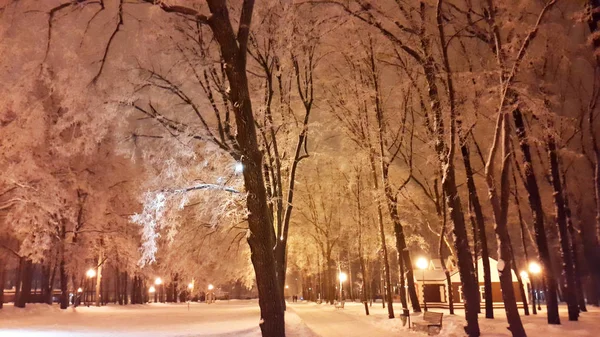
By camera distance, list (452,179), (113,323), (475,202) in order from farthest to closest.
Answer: (113,323), (475,202), (452,179)

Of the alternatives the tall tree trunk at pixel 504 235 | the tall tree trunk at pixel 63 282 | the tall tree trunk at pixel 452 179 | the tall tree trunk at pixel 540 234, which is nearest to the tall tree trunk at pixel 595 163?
the tall tree trunk at pixel 540 234

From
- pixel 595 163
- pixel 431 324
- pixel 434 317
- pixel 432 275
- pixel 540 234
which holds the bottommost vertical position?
pixel 431 324

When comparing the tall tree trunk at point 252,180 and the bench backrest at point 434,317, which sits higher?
the tall tree trunk at point 252,180

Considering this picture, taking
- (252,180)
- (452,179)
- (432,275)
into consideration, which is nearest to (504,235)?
(452,179)

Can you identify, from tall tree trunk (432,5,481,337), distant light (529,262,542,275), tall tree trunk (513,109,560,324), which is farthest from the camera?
distant light (529,262,542,275)

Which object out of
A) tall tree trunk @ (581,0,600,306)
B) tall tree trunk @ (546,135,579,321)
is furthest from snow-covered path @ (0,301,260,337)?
tall tree trunk @ (581,0,600,306)

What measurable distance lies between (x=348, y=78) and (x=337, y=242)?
26.8 metres

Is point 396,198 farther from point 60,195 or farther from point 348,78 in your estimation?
point 60,195

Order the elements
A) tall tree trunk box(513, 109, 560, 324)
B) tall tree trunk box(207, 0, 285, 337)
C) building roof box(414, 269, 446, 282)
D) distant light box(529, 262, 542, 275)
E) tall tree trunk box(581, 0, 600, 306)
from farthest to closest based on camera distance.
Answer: building roof box(414, 269, 446, 282) < distant light box(529, 262, 542, 275) < tall tree trunk box(513, 109, 560, 324) < tall tree trunk box(581, 0, 600, 306) < tall tree trunk box(207, 0, 285, 337)

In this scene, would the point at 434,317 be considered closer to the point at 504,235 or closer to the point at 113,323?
the point at 504,235

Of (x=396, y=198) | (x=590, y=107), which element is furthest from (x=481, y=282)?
(x=590, y=107)

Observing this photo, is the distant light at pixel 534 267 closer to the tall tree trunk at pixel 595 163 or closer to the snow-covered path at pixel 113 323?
the tall tree trunk at pixel 595 163

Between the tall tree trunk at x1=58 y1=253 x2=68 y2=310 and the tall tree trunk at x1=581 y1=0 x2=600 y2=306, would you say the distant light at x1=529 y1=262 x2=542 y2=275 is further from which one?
the tall tree trunk at x1=58 y1=253 x2=68 y2=310

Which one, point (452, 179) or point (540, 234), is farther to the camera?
point (540, 234)
